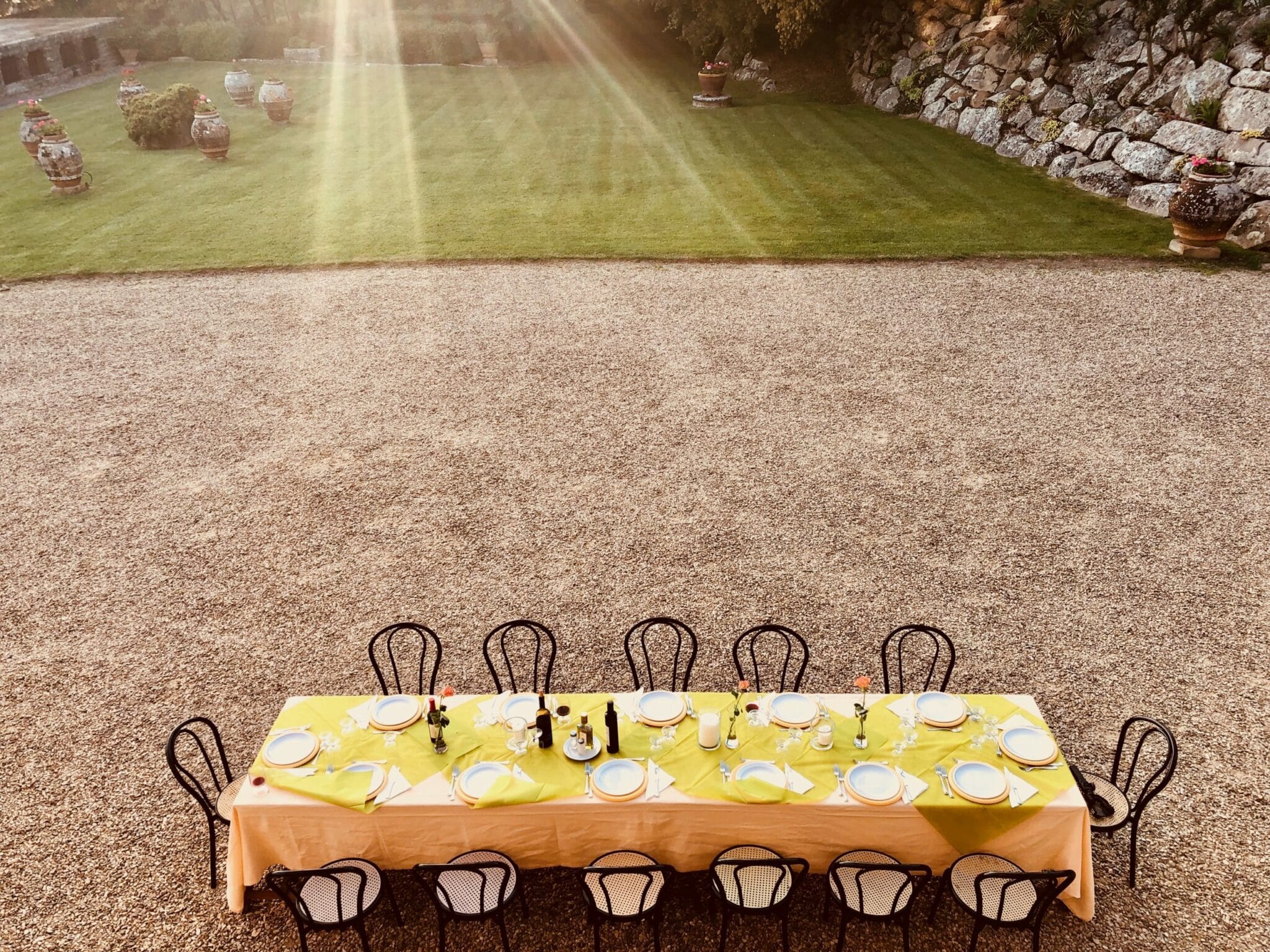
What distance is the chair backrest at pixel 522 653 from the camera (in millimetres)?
7082

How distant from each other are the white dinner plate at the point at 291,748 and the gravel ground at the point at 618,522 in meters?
1.01

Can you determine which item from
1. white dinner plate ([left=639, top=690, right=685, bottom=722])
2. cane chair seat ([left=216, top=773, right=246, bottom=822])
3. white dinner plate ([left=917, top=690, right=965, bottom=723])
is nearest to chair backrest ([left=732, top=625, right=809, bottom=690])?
white dinner plate ([left=639, top=690, right=685, bottom=722])

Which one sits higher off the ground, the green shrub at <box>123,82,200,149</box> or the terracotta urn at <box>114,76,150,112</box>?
the terracotta urn at <box>114,76,150,112</box>

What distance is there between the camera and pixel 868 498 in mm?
9938

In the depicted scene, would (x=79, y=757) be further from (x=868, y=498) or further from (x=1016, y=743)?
(x=868, y=498)

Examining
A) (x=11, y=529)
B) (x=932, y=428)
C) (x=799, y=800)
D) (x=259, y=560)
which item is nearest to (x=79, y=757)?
(x=259, y=560)

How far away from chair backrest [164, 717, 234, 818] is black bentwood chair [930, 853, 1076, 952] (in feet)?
16.2

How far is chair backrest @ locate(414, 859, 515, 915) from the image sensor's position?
5.21m

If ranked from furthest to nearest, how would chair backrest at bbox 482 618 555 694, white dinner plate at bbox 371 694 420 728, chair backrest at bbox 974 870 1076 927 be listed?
chair backrest at bbox 482 618 555 694 → white dinner plate at bbox 371 694 420 728 → chair backrest at bbox 974 870 1076 927

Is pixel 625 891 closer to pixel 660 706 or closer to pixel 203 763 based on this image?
pixel 660 706

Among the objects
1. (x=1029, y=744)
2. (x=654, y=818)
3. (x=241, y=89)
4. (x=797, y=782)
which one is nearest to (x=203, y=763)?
(x=654, y=818)

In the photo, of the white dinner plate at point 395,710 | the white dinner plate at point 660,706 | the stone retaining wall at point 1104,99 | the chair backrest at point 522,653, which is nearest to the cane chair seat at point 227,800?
the white dinner plate at point 395,710

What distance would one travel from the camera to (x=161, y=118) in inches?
1054

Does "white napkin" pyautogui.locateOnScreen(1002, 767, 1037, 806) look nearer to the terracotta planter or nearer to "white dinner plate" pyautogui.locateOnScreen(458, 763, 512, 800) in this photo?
"white dinner plate" pyautogui.locateOnScreen(458, 763, 512, 800)
